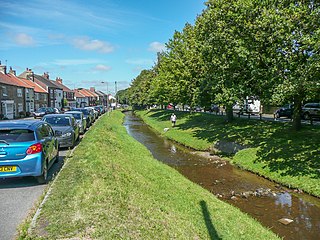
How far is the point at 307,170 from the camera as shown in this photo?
12984mm

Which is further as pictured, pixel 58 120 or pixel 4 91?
pixel 4 91

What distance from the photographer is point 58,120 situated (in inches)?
641

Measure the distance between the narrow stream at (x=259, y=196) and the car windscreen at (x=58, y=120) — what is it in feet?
20.8

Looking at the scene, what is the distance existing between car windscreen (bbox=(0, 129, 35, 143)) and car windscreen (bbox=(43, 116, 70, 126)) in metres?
7.95

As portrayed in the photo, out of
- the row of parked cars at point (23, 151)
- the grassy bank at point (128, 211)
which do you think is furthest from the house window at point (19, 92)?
the row of parked cars at point (23, 151)

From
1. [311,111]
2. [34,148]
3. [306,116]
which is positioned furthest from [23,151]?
[306,116]

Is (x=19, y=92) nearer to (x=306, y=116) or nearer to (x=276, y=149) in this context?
(x=306, y=116)

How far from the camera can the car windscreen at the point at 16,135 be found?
777 centimetres

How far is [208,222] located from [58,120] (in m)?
11.7

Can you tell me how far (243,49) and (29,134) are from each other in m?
10.7

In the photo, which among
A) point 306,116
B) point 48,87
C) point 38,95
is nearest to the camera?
point 306,116

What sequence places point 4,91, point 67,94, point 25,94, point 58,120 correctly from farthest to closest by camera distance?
point 67,94, point 25,94, point 4,91, point 58,120

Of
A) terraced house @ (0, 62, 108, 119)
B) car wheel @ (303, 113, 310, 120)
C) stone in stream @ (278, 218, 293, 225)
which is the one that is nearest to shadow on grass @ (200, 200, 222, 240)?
stone in stream @ (278, 218, 293, 225)

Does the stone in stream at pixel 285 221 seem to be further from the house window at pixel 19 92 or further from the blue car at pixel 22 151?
the house window at pixel 19 92
